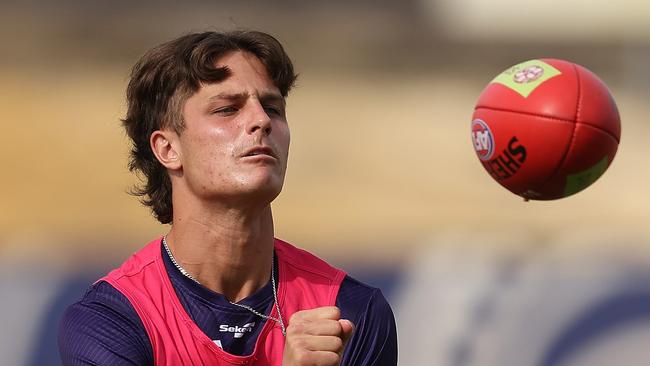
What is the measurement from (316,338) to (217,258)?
720 millimetres

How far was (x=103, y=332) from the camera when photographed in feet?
12.1

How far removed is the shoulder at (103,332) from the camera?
3.63 metres

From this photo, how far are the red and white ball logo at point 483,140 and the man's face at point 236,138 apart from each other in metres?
0.70

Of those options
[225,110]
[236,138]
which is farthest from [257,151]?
[225,110]

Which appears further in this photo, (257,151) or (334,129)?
(334,129)

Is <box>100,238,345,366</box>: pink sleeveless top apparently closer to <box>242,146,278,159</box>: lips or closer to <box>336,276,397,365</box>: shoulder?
<box>336,276,397,365</box>: shoulder

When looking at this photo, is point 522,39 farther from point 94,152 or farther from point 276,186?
point 276,186

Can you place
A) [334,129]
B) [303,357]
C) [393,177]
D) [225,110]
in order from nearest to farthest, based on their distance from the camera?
[303,357]
[225,110]
[393,177]
[334,129]

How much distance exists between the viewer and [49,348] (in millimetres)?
6426

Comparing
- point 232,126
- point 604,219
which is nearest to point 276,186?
point 232,126

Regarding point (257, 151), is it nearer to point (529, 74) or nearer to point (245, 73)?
point (245, 73)

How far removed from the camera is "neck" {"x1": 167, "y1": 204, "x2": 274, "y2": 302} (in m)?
3.88

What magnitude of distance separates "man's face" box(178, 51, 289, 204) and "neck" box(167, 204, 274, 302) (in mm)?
91

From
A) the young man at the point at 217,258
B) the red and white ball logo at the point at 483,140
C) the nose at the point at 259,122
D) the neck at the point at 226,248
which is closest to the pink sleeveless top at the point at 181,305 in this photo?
the young man at the point at 217,258
